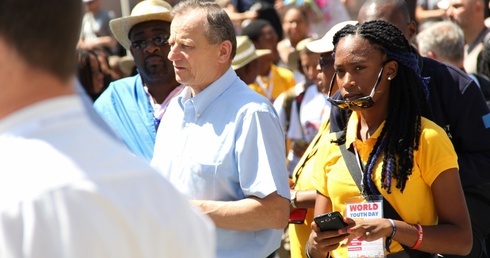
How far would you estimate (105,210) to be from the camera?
1432 mm

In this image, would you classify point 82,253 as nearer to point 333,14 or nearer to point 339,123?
point 339,123

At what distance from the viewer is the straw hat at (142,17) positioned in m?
5.61

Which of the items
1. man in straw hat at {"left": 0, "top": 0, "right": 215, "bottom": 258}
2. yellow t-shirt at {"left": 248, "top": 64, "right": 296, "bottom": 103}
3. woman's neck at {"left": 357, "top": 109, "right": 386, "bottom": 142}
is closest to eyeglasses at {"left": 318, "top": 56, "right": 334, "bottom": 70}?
woman's neck at {"left": 357, "top": 109, "right": 386, "bottom": 142}

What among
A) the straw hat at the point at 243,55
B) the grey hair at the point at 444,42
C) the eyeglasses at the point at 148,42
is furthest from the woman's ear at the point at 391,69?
the straw hat at the point at 243,55

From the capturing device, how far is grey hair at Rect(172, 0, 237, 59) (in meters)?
4.41

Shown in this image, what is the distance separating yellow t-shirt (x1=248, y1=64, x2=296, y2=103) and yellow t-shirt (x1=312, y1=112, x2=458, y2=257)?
4650 mm

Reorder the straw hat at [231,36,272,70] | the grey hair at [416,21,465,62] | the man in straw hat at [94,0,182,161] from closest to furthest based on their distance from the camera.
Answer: the man in straw hat at [94,0,182,161], the grey hair at [416,21,465,62], the straw hat at [231,36,272,70]

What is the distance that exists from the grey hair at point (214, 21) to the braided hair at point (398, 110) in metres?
0.58

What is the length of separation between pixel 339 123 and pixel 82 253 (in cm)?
317

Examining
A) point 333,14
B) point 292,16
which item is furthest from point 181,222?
point 292,16

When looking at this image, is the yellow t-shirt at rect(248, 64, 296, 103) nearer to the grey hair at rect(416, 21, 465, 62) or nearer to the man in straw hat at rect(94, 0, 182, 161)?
the grey hair at rect(416, 21, 465, 62)

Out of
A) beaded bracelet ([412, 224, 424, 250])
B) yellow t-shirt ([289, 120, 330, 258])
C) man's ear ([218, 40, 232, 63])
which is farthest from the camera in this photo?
yellow t-shirt ([289, 120, 330, 258])

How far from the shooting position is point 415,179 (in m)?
3.81

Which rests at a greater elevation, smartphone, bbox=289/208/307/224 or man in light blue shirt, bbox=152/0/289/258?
man in light blue shirt, bbox=152/0/289/258
